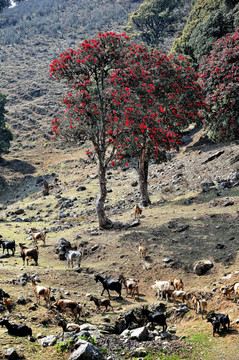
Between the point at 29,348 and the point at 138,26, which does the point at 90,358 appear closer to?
the point at 29,348

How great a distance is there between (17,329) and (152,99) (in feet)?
50.1

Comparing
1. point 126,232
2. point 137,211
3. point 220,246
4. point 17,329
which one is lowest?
point 220,246

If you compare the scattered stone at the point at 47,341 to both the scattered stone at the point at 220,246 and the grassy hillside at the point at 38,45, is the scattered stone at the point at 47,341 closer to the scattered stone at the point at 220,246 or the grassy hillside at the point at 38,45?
the scattered stone at the point at 220,246

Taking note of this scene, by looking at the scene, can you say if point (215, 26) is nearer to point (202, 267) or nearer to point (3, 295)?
point (202, 267)

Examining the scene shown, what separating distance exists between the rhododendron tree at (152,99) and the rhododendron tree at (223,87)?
1.49 meters

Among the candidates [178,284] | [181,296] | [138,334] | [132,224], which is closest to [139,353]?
[138,334]

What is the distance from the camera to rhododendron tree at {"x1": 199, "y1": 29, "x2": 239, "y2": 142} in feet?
80.6

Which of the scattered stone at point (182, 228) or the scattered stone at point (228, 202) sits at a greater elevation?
the scattered stone at point (228, 202)

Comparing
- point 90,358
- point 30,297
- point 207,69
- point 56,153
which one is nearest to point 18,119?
point 56,153

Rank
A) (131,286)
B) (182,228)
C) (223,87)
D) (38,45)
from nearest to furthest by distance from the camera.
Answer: (131,286) → (182,228) → (223,87) → (38,45)

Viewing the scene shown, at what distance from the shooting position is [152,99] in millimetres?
21547

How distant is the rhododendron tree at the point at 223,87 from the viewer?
967 inches

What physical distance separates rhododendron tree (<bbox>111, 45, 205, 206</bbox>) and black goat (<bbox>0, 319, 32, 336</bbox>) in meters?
12.1

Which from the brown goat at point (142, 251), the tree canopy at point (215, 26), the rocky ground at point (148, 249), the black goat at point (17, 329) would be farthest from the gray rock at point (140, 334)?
the tree canopy at point (215, 26)
